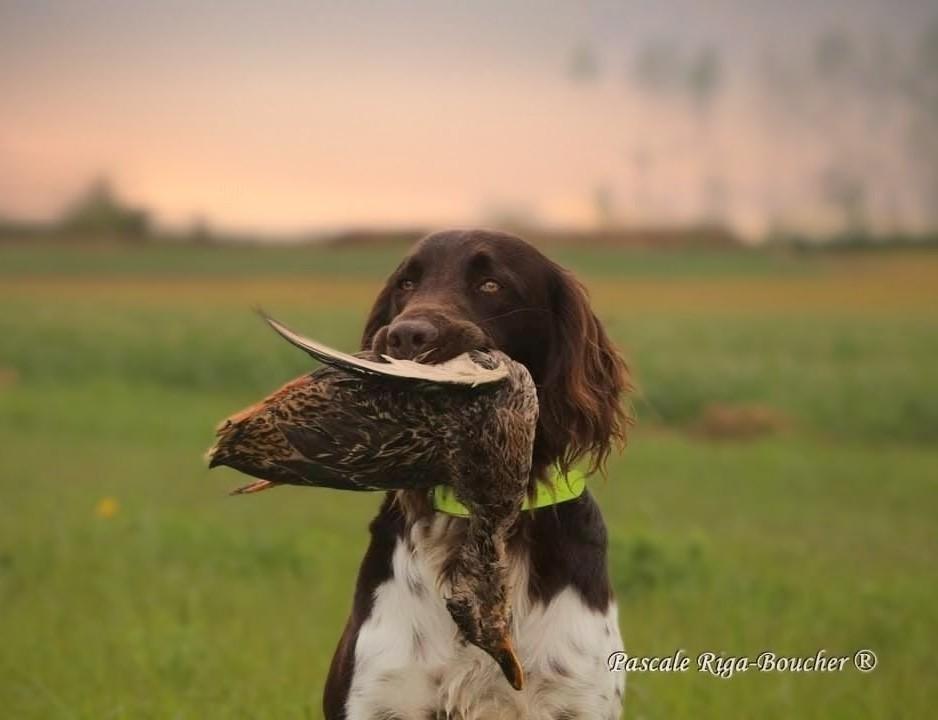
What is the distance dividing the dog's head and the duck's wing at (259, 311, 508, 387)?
52 cm

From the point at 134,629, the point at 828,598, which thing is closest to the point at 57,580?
the point at 134,629

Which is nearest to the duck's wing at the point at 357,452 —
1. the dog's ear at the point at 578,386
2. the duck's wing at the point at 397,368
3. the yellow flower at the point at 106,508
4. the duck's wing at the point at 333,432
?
the duck's wing at the point at 333,432

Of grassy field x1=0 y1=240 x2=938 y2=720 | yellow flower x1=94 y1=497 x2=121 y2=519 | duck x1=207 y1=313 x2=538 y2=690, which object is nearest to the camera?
duck x1=207 y1=313 x2=538 y2=690

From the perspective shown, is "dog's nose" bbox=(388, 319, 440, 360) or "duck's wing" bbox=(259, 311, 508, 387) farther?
"dog's nose" bbox=(388, 319, 440, 360)

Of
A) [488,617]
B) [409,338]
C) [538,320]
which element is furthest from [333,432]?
[538,320]

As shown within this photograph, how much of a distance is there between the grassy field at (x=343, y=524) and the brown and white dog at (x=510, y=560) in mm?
274

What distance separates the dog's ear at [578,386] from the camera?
385cm

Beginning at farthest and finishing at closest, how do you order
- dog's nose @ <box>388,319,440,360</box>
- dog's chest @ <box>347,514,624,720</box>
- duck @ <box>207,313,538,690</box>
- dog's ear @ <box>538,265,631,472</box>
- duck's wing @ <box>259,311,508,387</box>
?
dog's ear @ <box>538,265,631,472</box> < dog's chest @ <box>347,514,624,720</box> < dog's nose @ <box>388,319,440,360</box> < duck @ <box>207,313,538,690</box> < duck's wing @ <box>259,311,508,387</box>

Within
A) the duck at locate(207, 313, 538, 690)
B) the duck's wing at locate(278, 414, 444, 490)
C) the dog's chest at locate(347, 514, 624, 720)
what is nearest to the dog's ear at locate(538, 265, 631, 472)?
the dog's chest at locate(347, 514, 624, 720)

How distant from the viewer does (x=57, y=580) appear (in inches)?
293

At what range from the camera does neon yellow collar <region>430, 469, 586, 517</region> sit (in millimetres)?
3662

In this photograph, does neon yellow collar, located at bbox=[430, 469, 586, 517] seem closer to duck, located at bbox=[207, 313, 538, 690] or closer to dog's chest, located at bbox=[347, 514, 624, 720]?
dog's chest, located at bbox=[347, 514, 624, 720]

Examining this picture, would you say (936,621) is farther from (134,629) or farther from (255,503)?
(255,503)

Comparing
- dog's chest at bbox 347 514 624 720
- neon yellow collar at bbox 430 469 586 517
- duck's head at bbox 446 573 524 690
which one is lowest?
dog's chest at bbox 347 514 624 720
